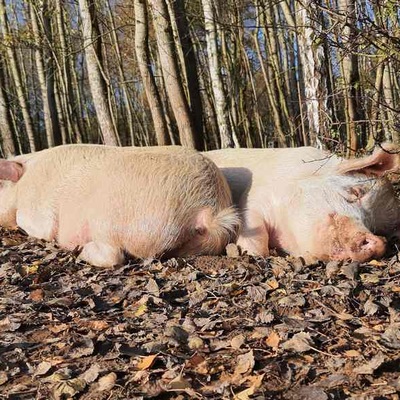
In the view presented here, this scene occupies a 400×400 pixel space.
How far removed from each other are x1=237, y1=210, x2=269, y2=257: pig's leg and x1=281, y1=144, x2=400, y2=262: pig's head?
14 cm

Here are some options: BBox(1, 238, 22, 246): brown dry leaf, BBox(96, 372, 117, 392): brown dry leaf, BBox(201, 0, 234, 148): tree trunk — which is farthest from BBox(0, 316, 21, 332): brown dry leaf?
BBox(201, 0, 234, 148): tree trunk

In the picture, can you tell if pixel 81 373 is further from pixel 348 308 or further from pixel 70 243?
pixel 70 243

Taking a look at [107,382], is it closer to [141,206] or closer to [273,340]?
[273,340]

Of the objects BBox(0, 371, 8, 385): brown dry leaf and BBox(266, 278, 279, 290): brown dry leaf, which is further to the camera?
BBox(266, 278, 279, 290): brown dry leaf

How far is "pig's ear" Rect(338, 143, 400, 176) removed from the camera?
375 cm

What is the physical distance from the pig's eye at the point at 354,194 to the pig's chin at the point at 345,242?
6.4 inches

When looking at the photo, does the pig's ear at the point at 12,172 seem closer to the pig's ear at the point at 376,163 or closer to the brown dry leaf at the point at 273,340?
the pig's ear at the point at 376,163

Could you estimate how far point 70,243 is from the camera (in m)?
4.25

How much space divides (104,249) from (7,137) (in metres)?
13.2

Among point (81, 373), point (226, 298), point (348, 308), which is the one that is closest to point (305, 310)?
point (348, 308)

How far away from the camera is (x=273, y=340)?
244 cm

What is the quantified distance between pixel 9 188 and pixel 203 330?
3.00 metres

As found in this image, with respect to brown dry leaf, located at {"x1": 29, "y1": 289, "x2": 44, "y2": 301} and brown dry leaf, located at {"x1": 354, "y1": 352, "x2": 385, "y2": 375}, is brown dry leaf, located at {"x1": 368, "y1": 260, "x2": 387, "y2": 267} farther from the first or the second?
brown dry leaf, located at {"x1": 29, "y1": 289, "x2": 44, "y2": 301}

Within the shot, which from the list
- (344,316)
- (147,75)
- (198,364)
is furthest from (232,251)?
(147,75)
